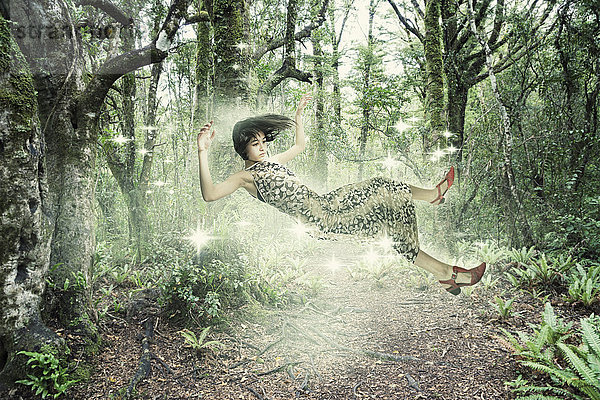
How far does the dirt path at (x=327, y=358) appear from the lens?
2.45 meters

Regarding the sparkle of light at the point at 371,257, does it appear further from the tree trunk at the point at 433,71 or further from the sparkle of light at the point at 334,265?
the tree trunk at the point at 433,71

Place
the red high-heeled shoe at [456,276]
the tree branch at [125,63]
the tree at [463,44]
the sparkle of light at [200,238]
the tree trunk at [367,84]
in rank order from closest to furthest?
the tree branch at [125,63], the red high-heeled shoe at [456,276], the sparkle of light at [200,238], the tree at [463,44], the tree trunk at [367,84]

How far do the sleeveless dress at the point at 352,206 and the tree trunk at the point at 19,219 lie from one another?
1.42 m

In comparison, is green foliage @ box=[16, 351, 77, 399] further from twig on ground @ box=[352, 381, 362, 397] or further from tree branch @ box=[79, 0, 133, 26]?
tree branch @ box=[79, 0, 133, 26]

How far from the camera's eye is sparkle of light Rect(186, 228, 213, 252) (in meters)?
3.20

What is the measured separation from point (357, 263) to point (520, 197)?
7.93ft

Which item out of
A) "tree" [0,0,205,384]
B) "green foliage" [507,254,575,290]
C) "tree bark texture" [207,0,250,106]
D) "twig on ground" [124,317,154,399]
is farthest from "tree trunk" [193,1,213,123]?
"green foliage" [507,254,575,290]

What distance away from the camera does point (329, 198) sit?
2.81m

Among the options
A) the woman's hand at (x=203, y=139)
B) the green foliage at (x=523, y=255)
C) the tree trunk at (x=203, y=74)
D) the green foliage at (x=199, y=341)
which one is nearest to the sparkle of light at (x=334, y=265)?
the green foliage at (x=523, y=255)

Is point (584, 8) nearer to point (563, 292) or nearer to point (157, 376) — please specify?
point (563, 292)

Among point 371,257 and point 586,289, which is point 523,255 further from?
point 371,257

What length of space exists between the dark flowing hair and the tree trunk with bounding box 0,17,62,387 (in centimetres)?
132

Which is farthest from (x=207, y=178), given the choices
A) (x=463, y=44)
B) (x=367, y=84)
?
(x=463, y=44)

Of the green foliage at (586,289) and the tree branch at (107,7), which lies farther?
the tree branch at (107,7)
